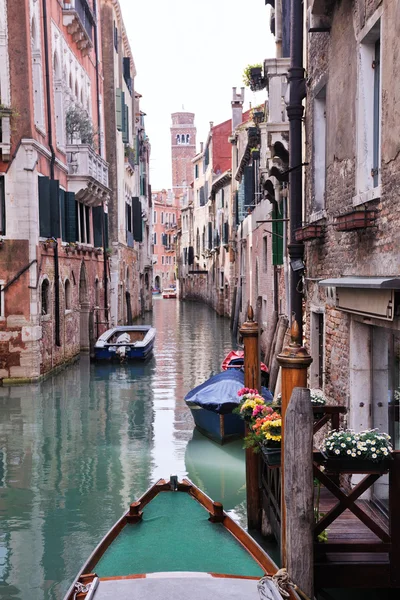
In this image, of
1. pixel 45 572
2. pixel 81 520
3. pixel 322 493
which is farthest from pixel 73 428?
pixel 322 493

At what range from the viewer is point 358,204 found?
5574 mm

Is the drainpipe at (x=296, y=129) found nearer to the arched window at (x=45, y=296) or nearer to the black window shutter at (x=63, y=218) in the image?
the arched window at (x=45, y=296)

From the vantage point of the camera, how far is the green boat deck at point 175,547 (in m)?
4.72

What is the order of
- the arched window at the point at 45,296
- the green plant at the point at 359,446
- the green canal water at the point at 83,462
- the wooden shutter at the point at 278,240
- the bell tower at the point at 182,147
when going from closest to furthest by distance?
the green plant at the point at 359,446 → the green canal water at the point at 83,462 → the wooden shutter at the point at 278,240 → the arched window at the point at 45,296 → the bell tower at the point at 182,147

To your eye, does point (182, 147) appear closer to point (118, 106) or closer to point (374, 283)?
point (118, 106)

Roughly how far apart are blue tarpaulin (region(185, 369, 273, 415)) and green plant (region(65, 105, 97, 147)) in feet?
31.6

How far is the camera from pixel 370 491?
572 centimetres

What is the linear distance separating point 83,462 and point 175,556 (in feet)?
15.8

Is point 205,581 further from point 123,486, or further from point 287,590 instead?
point 123,486

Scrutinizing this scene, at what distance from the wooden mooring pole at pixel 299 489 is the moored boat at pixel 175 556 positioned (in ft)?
0.73

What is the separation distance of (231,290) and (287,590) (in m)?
28.5

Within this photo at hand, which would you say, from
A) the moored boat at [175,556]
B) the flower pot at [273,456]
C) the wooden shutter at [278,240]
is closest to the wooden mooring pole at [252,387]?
the moored boat at [175,556]

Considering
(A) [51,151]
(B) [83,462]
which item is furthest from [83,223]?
(B) [83,462]

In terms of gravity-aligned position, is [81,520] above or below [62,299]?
below
